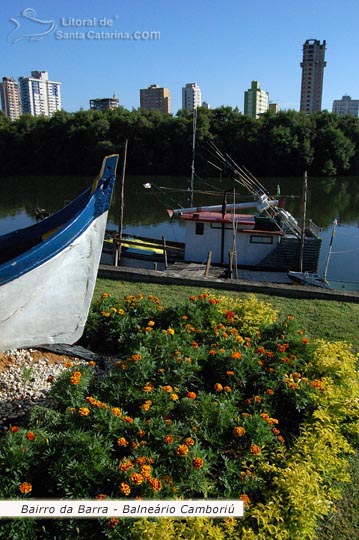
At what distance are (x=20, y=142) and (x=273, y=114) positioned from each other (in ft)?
94.1

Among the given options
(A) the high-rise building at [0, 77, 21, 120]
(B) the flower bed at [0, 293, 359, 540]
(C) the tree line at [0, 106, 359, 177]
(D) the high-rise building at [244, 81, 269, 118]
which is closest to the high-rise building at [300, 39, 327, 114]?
(D) the high-rise building at [244, 81, 269, 118]

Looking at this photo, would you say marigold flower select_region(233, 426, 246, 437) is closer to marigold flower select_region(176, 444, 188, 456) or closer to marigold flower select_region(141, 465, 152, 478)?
marigold flower select_region(176, 444, 188, 456)

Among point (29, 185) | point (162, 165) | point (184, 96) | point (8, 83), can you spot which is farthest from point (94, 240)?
point (8, 83)

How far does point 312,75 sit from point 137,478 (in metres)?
132

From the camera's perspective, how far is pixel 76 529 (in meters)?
2.98

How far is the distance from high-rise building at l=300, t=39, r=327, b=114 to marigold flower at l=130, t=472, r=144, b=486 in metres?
128

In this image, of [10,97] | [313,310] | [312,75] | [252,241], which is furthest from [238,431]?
[312,75]

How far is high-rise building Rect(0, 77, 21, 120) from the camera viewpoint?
95438mm

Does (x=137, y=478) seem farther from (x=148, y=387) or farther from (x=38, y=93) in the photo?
(x=38, y=93)

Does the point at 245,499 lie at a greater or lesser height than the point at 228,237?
greater

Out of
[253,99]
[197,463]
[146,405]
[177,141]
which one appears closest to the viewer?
[197,463]

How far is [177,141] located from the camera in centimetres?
5241

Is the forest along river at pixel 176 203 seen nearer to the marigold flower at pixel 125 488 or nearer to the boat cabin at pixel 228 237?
the boat cabin at pixel 228 237

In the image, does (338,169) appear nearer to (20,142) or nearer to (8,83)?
(20,142)
